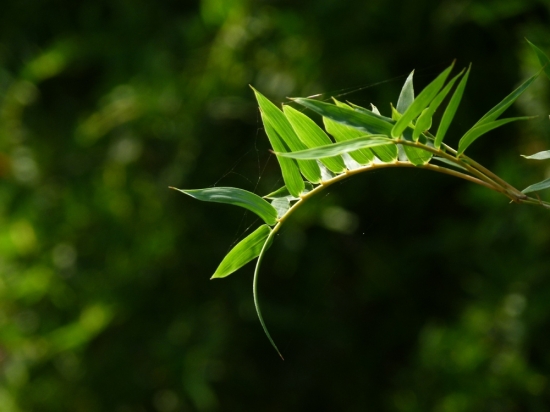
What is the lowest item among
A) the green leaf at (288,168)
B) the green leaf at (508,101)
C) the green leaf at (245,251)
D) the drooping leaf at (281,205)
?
the green leaf at (245,251)

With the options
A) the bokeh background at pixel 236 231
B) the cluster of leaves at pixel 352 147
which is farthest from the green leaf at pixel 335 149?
the bokeh background at pixel 236 231

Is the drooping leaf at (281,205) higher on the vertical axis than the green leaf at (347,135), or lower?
lower

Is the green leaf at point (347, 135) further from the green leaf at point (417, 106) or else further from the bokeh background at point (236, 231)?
the bokeh background at point (236, 231)

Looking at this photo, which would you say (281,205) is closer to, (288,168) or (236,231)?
(288,168)

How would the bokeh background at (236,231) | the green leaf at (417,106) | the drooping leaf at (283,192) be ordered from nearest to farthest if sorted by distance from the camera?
1. the green leaf at (417,106)
2. the drooping leaf at (283,192)
3. the bokeh background at (236,231)

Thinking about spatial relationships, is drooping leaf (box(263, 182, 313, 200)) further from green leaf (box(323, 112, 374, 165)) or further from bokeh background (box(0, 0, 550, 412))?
bokeh background (box(0, 0, 550, 412))

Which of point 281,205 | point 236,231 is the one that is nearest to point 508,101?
point 281,205
